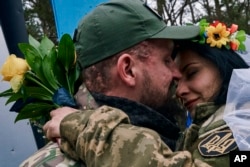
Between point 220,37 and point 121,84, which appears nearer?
point 121,84

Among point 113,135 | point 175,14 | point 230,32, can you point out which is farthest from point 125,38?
point 175,14

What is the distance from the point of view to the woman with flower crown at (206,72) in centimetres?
191

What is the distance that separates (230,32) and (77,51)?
27.2 inches

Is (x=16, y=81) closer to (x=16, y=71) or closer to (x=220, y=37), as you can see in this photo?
(x=16, y=71)

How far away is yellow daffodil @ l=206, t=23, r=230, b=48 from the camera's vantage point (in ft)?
7.02

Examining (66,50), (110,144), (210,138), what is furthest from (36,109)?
(210,138)

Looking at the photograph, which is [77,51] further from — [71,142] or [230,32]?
[230,32]

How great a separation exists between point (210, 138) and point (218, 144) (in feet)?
0.20

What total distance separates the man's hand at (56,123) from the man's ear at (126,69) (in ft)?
0.61

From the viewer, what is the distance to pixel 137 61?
177cm

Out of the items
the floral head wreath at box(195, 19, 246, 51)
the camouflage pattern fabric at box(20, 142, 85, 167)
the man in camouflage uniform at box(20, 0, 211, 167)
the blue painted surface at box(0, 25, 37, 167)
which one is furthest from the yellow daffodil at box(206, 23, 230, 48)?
the blue painted surface at box(0, 25, 37, 167)

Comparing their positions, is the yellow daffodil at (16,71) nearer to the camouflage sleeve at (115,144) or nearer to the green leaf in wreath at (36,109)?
the green leaf in wreath at (36,109)

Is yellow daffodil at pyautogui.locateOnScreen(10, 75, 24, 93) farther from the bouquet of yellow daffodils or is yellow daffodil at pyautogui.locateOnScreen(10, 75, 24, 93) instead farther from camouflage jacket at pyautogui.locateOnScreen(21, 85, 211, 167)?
camouflage jacket at pyautogui.locateOnScreen(21, 85, 211, 167)

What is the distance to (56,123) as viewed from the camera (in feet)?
5.64
